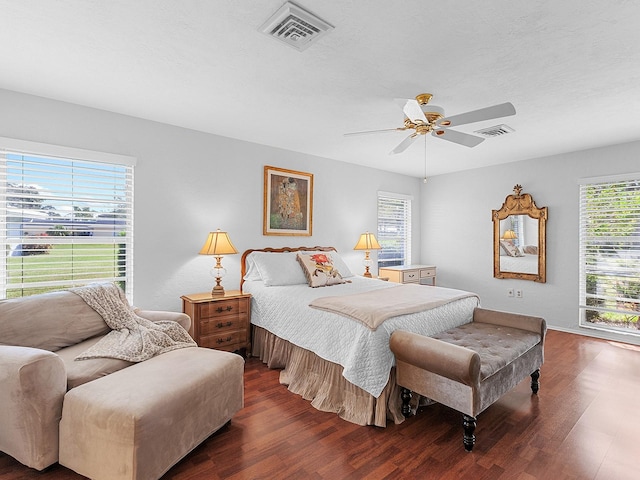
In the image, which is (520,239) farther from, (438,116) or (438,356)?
(438,356)

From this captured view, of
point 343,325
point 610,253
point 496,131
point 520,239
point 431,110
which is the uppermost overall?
point 496,131

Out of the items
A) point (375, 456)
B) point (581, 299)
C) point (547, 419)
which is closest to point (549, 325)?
point (581, 299)

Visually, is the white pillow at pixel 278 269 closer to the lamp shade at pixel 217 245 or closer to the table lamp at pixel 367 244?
the lamp shade at pixel 217 245

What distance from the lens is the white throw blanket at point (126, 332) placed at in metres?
2.14

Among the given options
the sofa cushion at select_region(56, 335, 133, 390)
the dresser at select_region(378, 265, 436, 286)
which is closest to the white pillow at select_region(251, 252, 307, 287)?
the sofa cushion at select_region(56, 335, 133, 390)

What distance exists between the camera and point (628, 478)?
1.78 metres

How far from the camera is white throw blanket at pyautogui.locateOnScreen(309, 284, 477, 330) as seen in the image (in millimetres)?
2363

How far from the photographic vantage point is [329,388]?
2555 millimetres

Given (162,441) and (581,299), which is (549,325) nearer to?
(581,299)

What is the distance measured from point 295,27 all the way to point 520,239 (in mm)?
4581

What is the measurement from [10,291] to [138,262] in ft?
3.14

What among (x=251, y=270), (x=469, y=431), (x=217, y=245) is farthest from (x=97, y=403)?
(x=251, y=270)


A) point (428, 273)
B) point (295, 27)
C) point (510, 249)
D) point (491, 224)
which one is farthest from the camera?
point (428, 273)

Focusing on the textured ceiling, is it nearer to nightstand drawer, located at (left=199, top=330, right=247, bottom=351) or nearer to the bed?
the bed
